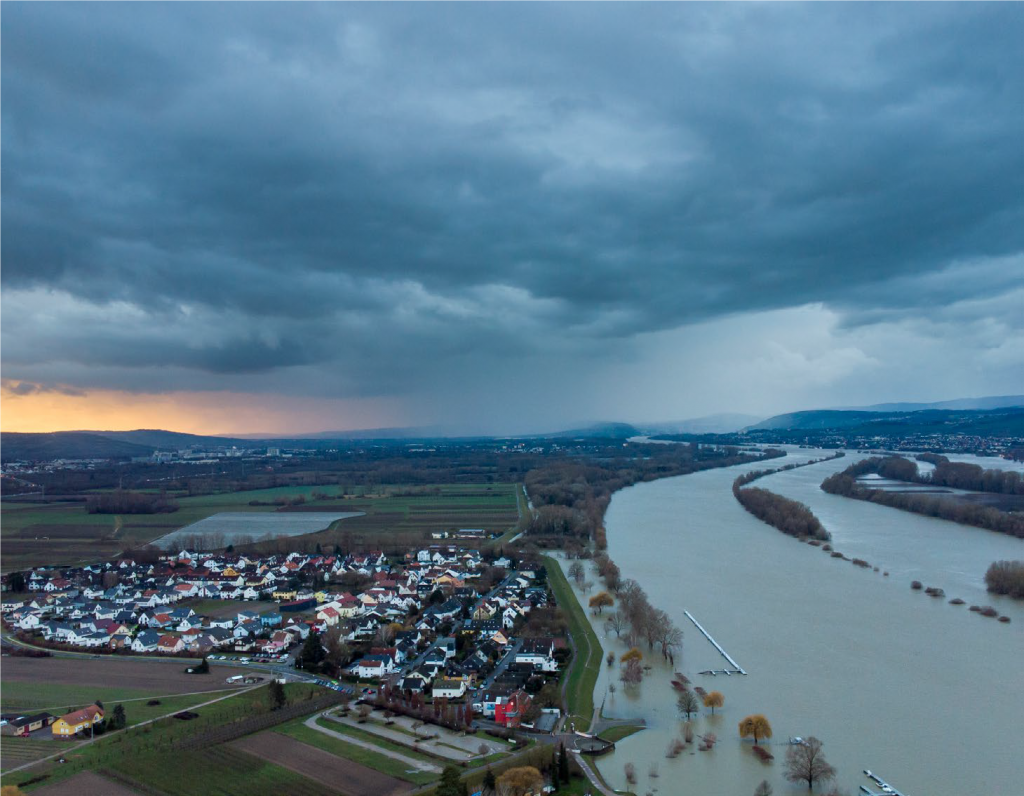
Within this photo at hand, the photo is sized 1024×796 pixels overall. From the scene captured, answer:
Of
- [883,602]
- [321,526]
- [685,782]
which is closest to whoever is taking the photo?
[685,782]

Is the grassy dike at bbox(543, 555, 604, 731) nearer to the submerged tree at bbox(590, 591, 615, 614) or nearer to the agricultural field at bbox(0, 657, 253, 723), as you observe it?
the submerged tree at bbox(590, 591, 615, 614)

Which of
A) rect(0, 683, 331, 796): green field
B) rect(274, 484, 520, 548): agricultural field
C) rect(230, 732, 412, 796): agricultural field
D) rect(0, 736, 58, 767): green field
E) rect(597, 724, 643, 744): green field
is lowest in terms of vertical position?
rect(597, 724, 643, 744): green field

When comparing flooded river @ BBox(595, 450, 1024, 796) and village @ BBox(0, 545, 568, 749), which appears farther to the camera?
village @ BBox(0, 545, 568, 749)

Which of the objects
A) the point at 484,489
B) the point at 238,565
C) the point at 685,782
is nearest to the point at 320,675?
the point at 685,782

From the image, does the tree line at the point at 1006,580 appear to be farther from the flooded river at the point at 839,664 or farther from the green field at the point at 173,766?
the green field at the point at 173,766

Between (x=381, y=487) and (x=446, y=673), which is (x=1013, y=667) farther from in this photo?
(x=381, y=487)

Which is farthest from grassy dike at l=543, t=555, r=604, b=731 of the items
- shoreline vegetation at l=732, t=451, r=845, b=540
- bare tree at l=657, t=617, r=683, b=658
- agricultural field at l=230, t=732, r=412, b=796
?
shoreline vegetation at l=732, t=451, r=845, b=540

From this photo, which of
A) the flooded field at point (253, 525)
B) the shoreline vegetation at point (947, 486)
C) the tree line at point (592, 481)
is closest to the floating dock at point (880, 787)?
the tree line at point (592, 481)
